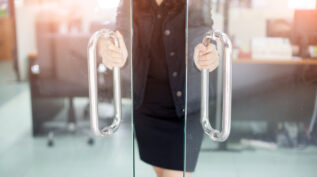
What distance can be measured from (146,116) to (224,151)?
622mm

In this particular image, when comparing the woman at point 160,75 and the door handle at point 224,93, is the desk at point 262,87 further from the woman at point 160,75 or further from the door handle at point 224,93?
the door handle at point 224,93

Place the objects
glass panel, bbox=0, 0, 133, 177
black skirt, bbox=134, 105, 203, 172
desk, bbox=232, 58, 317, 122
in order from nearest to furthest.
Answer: black skirt, bbox=134, 105, 203, 172, glass panel, bbox=0, 0, 133, 177, desk, bbox=232, 58, 317, 122

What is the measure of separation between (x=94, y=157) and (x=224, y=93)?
1991 mm

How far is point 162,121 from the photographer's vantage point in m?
1.50

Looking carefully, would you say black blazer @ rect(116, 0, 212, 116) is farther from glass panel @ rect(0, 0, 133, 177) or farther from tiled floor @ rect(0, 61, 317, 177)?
glass panel @ rect(0, 0, 133, 177)

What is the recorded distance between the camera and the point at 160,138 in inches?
60.9

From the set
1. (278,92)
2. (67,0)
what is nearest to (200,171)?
(278,92)

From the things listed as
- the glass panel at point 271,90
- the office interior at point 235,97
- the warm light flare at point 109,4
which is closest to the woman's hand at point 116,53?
the warm light flare at point 109,4

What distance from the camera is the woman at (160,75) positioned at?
1231mm

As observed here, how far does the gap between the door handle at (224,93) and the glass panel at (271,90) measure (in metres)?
0.30

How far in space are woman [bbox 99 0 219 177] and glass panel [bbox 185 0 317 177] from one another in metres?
0.19

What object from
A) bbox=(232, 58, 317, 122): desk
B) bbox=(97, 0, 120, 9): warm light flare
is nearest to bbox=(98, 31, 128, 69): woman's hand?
bbox=(97, 0, 120, 9): warm light flare

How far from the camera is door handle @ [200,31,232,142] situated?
1.10m

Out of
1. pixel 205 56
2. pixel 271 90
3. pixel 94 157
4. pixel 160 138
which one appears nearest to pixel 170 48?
pixel 205 56
